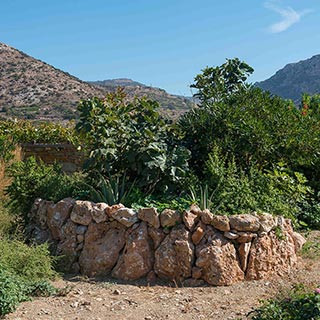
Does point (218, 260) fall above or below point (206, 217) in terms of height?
below

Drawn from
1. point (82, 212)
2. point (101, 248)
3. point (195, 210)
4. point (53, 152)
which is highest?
point (53, 152)

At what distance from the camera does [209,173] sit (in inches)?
258

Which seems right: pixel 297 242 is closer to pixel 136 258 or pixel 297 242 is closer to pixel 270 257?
pixel 270 257

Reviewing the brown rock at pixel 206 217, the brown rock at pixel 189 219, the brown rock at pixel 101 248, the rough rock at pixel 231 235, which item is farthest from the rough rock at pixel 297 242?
the brown rock at pixel 101 248

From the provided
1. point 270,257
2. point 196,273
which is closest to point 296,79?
point 270,257

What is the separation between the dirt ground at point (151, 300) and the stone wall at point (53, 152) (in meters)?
6.84

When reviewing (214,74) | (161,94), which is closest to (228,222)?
(214,74)

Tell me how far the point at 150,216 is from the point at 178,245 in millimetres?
452

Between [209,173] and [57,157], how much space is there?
6.36 meters

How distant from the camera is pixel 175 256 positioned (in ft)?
17.6

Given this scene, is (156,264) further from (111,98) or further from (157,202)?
(111,98)

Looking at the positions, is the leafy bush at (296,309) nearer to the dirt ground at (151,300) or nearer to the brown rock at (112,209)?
the dirt ground at (151,300)

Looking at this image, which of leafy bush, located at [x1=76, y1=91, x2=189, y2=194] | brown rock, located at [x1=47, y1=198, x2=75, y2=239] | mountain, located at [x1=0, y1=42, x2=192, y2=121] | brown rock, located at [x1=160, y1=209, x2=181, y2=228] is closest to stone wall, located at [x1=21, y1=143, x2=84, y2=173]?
leafy bush, located at [x1=76, y1=91, x2=189, y2=194]

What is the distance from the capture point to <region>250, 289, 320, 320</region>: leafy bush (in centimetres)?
331
